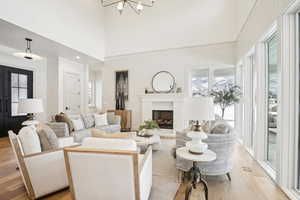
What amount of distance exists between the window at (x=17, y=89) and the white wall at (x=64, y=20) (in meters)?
2.65

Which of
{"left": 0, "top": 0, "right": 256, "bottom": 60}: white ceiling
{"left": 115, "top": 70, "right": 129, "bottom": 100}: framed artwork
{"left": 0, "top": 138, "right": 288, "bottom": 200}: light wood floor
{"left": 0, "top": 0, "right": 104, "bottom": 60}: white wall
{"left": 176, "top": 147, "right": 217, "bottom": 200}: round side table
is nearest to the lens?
{"left": 176, "top": 147, "right": 217, "bottom": 200}: round side table

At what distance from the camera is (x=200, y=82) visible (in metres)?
5.73

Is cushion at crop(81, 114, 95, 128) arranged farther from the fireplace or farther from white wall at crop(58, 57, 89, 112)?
the fireplace

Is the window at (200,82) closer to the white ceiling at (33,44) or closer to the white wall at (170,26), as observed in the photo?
the white wall at (170,26)

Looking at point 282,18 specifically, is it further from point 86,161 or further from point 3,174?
point 3,174

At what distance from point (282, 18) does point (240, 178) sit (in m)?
2.47

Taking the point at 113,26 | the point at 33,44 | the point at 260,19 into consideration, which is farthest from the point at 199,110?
the point at 113,26

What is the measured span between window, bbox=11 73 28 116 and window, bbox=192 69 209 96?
646 cm

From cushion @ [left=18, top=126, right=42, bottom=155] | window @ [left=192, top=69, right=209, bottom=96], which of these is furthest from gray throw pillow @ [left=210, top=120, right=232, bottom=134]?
window @ [left=192, top=69, right=209, bottom=96]

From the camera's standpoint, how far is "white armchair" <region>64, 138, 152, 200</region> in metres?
1.38

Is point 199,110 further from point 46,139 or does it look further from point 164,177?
point 46,139

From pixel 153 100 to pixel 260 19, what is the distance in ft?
13.0

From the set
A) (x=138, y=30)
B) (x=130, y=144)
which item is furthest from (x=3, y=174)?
(x=138, y=30)

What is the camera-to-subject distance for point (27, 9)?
3.64 meters
